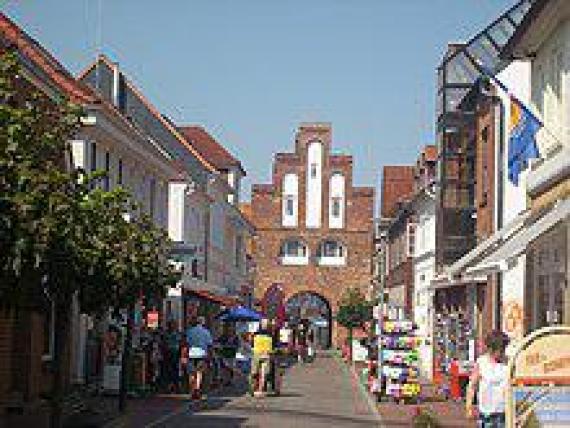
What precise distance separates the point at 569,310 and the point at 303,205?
197 feet

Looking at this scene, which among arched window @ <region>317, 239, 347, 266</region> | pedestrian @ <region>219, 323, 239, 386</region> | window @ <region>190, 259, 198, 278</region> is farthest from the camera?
arched window @ <region>317, 239, 347, 266</region>

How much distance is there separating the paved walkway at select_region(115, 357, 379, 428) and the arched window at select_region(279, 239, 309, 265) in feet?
151

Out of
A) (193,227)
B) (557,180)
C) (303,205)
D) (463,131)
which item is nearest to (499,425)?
(557,180)

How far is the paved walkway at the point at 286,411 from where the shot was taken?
802 inches

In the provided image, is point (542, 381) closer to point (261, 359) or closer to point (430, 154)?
point (261, 359)

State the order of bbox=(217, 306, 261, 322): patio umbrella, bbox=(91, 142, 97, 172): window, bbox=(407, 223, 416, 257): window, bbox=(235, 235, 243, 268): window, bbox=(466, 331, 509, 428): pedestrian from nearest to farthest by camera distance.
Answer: bbox=(466, 331, 509, 428): pedestrian < bbox=(91, 142, 97, 172): window < bbox=(217, 306, 261, 322): patio umbrella < bbox=(407, 223, 416, 257): window < bbox=(235, 235, 243, 268): window

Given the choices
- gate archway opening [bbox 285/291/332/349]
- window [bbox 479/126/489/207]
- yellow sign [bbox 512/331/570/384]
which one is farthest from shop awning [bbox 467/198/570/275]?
gate archway opening [bbox 285/291/332/349]

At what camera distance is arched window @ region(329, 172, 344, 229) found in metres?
78.6

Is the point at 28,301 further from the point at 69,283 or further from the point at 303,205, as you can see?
the point at 303,205

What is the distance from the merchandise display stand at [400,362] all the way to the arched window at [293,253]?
49.9 metres

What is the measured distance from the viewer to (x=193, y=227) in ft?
174

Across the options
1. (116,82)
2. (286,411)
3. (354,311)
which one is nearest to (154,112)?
(116,82)

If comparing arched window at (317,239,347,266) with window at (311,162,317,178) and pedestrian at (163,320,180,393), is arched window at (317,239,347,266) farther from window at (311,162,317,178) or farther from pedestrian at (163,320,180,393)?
pedestrian at (163,320,180,393)

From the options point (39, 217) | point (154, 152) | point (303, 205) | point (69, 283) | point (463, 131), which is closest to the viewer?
point (39, 217)
